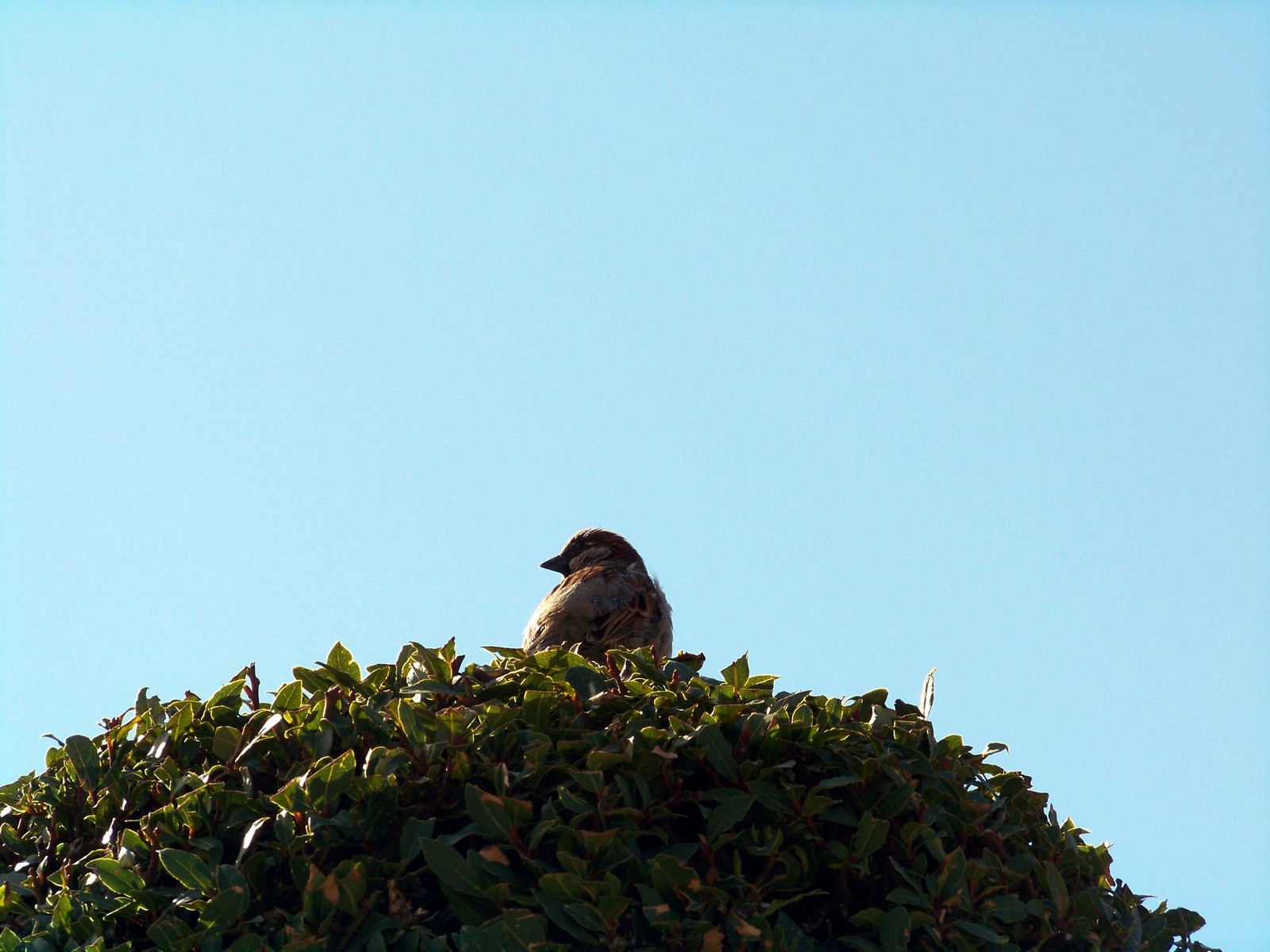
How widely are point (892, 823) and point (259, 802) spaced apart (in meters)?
1.81

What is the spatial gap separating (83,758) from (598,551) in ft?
12.4

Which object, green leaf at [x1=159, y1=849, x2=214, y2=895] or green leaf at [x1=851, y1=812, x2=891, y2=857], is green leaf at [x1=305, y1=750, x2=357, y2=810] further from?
green leaf at [x1=851, y1=812, x2=891, y2=857]

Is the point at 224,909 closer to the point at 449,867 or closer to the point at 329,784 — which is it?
the point at 329,784

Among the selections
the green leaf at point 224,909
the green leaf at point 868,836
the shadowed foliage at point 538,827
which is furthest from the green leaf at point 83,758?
the green leaf at point 868,836

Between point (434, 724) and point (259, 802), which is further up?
point (434, 724)

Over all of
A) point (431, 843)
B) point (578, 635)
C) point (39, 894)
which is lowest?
point (39, 894)

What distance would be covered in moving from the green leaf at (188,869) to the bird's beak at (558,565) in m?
4.20

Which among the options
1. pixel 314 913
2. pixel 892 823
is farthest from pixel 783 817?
pixel 314 913

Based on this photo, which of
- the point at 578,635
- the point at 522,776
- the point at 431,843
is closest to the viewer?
the point at 431,843

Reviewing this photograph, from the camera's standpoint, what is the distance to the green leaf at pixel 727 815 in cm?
338

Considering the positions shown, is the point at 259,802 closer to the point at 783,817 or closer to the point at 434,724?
the point at 434,724

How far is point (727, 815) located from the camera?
3396mm

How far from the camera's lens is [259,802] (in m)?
3.49

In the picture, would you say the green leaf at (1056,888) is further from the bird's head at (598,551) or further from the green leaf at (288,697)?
the bird's head at (598,551)
